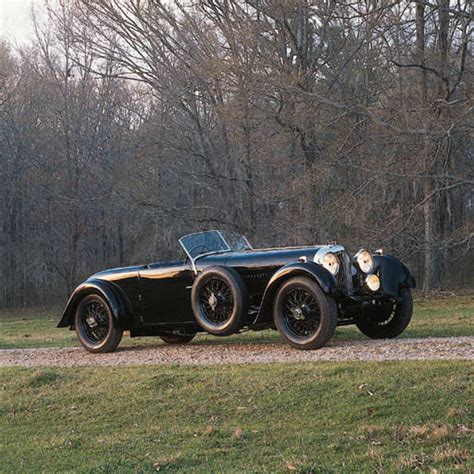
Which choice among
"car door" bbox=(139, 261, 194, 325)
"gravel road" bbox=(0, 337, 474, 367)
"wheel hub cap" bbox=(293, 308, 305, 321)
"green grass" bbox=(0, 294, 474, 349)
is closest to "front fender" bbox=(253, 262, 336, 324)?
"wheel hub cap" bbox=(293, 308, 305, 321)

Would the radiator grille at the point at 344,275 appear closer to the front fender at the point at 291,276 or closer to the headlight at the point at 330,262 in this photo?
the headlight at the point at 330,262

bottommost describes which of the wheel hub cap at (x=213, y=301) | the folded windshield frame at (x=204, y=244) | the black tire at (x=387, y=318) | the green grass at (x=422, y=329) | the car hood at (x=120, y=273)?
the green grass at (x=422, y=329)

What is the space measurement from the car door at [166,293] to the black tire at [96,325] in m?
0.53

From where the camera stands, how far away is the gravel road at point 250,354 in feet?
32.7

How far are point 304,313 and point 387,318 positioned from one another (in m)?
1.94

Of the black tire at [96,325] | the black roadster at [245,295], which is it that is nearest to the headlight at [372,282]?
the black roadster at [245,295]

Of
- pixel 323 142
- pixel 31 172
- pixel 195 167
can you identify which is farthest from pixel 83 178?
pixel 323 142

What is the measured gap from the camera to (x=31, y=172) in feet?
141

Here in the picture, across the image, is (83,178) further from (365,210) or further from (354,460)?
(354,460)

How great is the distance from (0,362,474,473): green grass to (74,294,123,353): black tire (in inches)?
90.8

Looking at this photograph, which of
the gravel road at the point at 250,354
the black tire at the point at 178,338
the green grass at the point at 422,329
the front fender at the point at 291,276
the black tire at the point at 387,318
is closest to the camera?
the gravel road at the point at 250,354

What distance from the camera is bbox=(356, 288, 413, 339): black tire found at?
11.9m

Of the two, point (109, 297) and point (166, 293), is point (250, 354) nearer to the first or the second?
point (166, 293)

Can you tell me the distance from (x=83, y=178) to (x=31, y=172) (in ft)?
9.94
